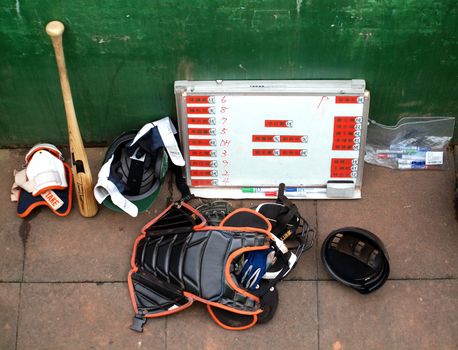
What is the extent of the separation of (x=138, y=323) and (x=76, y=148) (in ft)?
3.49

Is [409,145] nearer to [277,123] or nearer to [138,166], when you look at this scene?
[277,123]

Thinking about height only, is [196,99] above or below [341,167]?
above

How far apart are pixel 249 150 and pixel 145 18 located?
3.28 ft

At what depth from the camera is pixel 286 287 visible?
148 inches

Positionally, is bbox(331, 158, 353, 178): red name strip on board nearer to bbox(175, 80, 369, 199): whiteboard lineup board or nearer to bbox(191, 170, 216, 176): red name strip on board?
bbox(175, 80, 369, 199): whiteboard lineup board

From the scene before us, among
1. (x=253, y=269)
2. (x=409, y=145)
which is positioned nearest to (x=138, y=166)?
(x=253, y=269)

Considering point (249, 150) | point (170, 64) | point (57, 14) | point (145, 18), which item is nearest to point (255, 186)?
point (249, 150)

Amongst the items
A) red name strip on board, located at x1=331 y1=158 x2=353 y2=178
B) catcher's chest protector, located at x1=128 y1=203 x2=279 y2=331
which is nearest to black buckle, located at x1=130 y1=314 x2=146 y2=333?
catcher's chest protector, located at x1=128 y1=203 x2=279 y2=331

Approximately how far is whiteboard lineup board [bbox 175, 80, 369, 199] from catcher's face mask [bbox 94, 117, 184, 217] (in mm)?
131

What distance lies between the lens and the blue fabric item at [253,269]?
3.67 meters

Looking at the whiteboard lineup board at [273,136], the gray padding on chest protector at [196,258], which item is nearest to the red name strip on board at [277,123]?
the whiteboard lineup board at [273,136]

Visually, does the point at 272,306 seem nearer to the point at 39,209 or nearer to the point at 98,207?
the point at 98,207

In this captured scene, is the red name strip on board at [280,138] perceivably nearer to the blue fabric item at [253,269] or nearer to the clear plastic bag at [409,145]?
the clear plastic bag at [409,145]

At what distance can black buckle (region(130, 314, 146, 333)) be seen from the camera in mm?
3650
